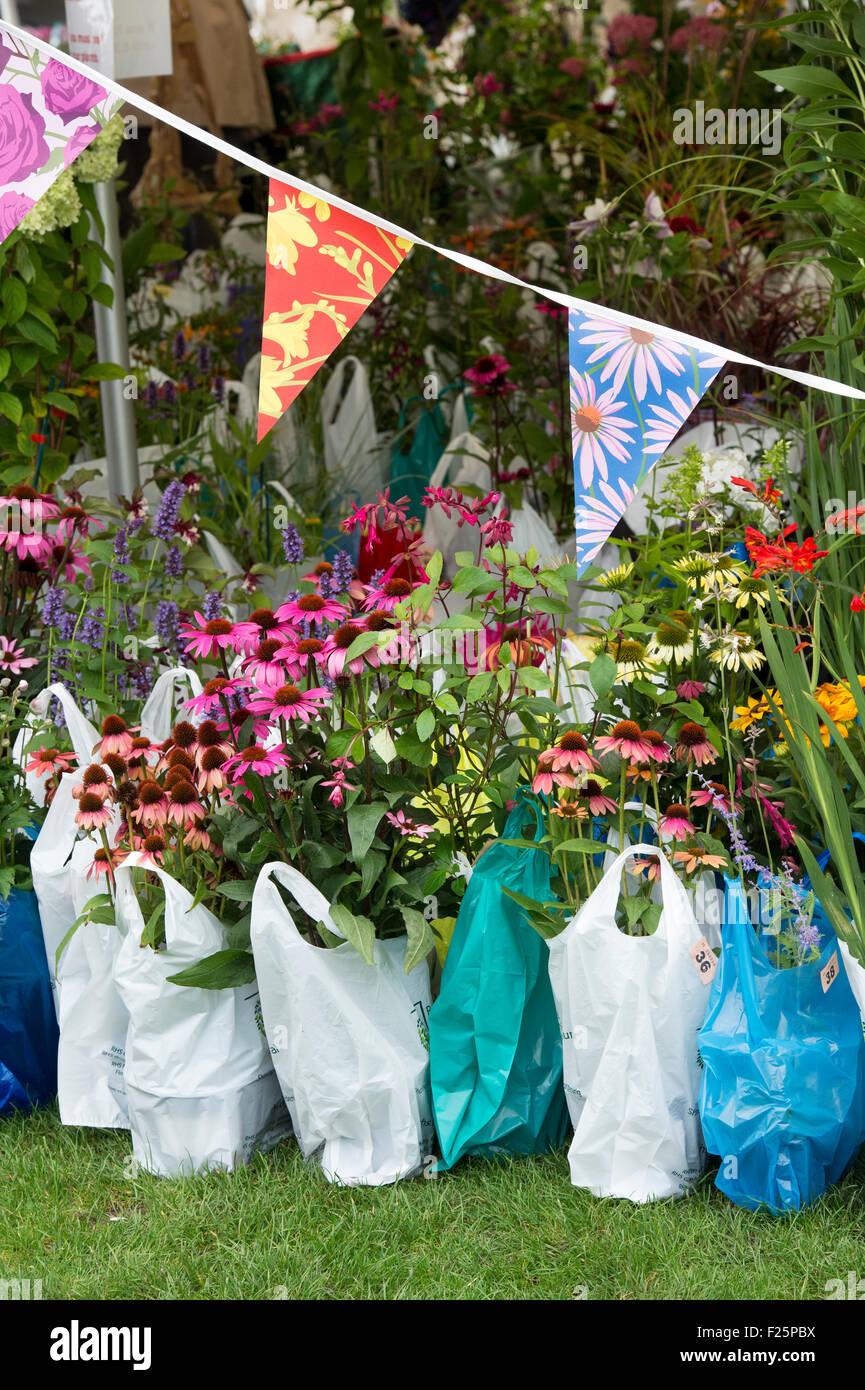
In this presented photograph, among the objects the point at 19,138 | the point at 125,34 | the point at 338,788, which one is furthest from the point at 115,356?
the point at 338,788

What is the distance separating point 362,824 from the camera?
1.54m

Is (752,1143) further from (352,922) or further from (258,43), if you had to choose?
(258,43)

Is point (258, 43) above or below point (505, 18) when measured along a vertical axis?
above

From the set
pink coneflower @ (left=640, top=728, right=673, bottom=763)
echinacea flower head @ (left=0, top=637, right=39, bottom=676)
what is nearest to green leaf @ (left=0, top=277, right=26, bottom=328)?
echinacea flower head @ (left=0, top=637, right=39, bottom=676)

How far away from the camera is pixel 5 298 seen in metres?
2.13

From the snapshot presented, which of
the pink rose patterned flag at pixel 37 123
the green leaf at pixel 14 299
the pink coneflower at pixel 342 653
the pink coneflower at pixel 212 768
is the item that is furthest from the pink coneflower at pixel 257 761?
the green leaf at pixel 14 299

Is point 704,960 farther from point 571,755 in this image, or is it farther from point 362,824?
point 362,824

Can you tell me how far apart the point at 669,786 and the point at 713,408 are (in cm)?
116

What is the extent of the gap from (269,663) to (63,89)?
791 mm

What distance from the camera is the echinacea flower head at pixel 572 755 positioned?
1.50 metres

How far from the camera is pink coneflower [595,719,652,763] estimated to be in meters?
1.49

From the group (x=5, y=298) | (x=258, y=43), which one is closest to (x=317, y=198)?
(x=5, y=298)

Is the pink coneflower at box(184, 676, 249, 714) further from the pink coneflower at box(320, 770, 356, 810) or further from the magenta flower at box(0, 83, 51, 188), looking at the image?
the magenta flower at box(0, 83, 51, 188)

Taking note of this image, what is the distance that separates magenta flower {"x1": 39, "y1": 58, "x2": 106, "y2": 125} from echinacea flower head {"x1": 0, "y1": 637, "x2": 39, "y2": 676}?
73 centimetres
